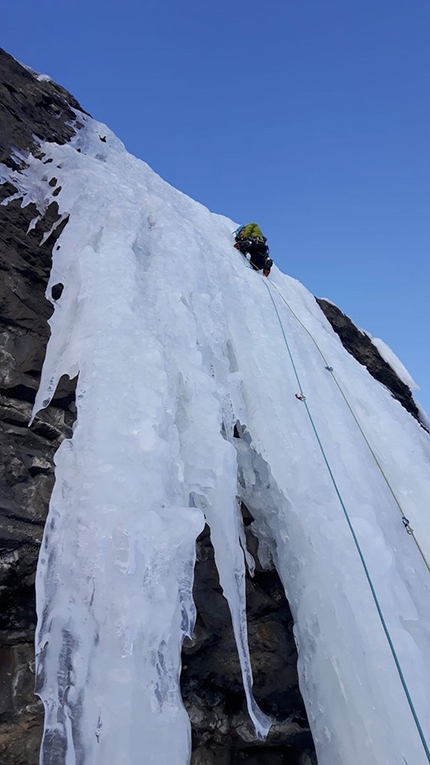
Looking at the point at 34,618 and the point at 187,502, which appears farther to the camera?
the point at 187,502

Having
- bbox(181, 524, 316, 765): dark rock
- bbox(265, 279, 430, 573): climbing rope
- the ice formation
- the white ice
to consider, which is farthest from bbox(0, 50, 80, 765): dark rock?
the white ice

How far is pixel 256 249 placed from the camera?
639cm

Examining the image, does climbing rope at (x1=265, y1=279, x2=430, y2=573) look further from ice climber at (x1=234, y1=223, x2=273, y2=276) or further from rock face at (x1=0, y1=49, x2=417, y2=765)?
rock face at (x1=0, y1=49, x2=417, y2=765)

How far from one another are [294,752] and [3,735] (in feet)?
4.68

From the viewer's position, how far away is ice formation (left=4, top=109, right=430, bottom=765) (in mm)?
1818

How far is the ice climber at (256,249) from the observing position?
21.0 feet

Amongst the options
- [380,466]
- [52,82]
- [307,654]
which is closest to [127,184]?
[52,82]

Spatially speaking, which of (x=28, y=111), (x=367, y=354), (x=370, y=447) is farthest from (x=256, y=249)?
(x=370, y=447)

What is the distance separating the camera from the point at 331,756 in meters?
2.19

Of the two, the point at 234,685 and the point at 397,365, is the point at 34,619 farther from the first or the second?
the point at 397,365

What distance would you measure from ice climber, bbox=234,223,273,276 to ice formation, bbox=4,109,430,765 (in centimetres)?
181

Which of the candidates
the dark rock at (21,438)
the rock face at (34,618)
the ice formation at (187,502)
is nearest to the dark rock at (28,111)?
the dark rock at (21,438)

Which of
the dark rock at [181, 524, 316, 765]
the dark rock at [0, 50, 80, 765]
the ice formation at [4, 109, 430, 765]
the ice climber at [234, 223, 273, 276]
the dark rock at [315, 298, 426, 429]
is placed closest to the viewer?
the ice formation at [4, 109, 430, 765]

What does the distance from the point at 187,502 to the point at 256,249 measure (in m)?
4.60
